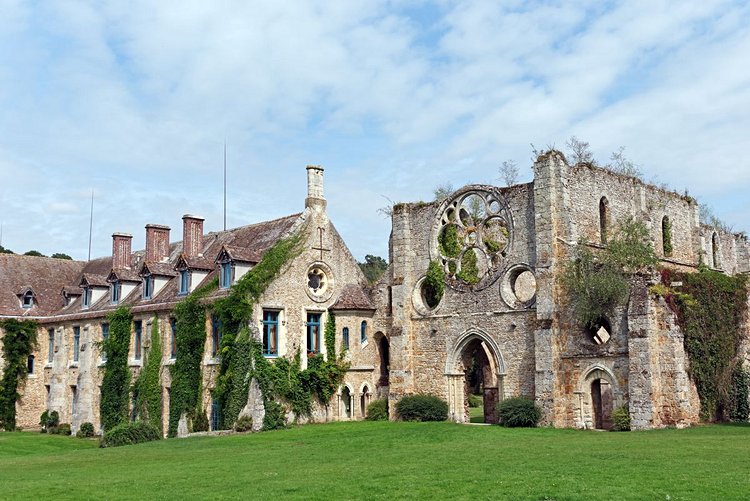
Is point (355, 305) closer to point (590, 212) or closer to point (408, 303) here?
point (408, 303)

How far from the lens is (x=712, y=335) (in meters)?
29.8

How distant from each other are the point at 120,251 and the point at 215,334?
1097 centimetres

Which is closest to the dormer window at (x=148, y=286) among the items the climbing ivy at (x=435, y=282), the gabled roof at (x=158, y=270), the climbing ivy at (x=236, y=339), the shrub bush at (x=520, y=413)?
the gabled roof at (x=158, y=270)

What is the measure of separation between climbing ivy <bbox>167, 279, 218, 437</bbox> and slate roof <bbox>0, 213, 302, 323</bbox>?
88 centimetres

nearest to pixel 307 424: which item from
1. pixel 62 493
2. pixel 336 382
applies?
pixel 336 382

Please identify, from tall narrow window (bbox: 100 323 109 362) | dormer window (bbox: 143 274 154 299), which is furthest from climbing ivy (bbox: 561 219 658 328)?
tall narrow window (bbox: 100 323 109 362)

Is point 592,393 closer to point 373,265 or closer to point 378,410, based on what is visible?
point 378,410

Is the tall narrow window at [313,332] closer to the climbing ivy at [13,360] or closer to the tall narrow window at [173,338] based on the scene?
the tall narrow window at [173,338]

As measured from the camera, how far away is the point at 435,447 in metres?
22.6

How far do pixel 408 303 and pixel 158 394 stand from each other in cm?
1126

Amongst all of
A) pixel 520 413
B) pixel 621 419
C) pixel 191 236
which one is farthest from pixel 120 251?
pixel 621 419

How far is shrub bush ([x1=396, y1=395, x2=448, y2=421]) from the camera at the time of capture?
3275 centimetres

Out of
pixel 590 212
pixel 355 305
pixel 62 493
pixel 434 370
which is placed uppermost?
pixel 590 212

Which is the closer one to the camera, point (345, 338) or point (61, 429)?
point (345, 338)
